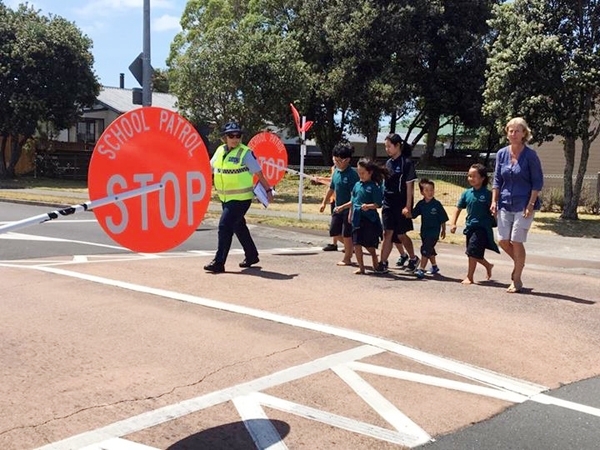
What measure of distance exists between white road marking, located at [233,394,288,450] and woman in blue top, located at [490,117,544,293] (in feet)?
14.7

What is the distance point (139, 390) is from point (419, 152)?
66.1 meters

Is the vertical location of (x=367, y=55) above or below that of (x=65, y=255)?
above

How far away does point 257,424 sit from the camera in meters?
4.01

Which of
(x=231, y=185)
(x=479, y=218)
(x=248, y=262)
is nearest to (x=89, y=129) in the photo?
(x=248, y=262)

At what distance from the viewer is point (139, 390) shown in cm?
454

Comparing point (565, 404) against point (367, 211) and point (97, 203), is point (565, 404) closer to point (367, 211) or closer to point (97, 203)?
point (97, 203)

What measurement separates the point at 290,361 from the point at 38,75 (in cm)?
3379

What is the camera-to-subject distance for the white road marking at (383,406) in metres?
3.94

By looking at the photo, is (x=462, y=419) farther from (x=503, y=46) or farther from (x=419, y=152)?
(x=419, y=152)

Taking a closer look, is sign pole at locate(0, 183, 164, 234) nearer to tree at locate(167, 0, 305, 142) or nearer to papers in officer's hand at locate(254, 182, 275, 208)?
papers in officer's hand at locate(254, 182, 275, 208)

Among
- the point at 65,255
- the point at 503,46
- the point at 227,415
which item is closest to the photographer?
the point at 227,415

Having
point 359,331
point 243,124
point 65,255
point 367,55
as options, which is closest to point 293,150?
point 367,55

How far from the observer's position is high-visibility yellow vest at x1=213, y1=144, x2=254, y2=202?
876 centimetres

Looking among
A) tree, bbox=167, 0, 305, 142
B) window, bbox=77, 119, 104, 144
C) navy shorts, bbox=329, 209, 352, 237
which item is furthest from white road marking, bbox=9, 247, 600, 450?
window, bbox=77, 119, 104, 144
